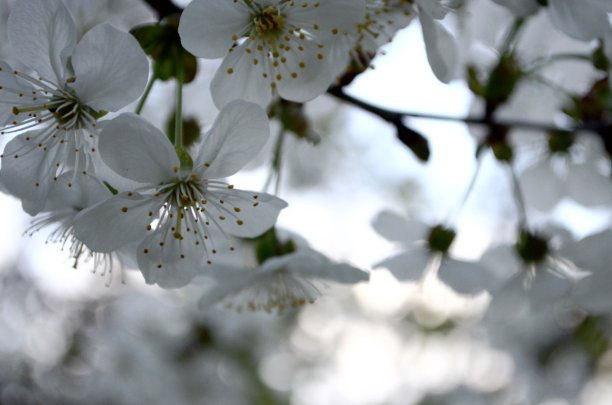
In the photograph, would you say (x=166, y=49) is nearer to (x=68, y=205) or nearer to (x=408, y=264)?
(x=68, y=205)

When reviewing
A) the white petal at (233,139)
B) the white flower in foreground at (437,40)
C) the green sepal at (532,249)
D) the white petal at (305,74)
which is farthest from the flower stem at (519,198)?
the white petal at (233,139)

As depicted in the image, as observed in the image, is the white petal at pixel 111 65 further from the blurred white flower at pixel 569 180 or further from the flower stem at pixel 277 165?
the blurred white flower at pixel 569 180

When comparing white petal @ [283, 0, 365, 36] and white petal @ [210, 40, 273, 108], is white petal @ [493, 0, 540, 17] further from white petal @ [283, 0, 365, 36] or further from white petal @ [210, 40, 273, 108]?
white petal @ [210, 40, 273, 108]

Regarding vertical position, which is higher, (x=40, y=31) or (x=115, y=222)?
(x=40, y=31)

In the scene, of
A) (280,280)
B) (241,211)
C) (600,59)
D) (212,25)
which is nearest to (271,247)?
(280,280)

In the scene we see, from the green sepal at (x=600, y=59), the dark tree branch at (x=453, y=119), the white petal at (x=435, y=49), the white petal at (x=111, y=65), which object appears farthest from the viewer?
the green sepal at (x=600, y=59)

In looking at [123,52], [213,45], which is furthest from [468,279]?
[123,52]

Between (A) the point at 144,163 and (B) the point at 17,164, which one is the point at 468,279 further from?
(B) the point at 17,164
